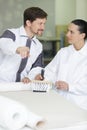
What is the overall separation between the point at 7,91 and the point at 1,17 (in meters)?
3.38

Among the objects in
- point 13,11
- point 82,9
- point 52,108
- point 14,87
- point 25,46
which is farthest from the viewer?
point 82,9

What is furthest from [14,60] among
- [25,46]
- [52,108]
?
[52,108]

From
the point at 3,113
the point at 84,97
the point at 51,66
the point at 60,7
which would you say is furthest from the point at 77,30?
the point at 60,7

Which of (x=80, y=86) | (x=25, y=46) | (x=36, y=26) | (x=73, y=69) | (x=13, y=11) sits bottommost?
(x=80, y=86)

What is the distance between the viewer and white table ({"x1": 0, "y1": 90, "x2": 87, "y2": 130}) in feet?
4.09

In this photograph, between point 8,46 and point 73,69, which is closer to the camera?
point 8,46

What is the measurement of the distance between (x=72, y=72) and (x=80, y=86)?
133mm

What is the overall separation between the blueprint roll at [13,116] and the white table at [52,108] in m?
0.10

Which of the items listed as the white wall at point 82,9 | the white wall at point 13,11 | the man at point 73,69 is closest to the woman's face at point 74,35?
the man at point 73,69

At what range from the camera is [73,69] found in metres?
2.20

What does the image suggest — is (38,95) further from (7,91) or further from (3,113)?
(3,113)

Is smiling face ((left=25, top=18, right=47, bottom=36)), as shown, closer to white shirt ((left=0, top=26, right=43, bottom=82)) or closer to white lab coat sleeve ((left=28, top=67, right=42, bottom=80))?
white shirt ((left=0, top=26, right=43, bottom=82))

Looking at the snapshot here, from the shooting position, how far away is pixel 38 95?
1.76 meters

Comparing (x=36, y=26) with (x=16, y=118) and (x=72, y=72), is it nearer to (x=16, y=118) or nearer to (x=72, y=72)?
(x=72, y=72)
